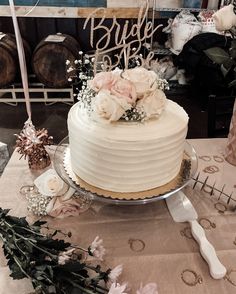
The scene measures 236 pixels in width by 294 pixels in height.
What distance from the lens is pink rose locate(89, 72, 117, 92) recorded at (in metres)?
0.81

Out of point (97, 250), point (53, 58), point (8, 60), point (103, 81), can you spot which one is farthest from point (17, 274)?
point (8, 60)

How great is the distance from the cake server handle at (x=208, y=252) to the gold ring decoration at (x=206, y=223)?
3 cm

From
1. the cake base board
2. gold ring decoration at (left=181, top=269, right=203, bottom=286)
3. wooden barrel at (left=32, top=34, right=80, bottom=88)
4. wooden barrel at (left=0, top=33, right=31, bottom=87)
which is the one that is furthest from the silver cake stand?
wooden barrel at (left=0, top=33, right=31, bottom=87)

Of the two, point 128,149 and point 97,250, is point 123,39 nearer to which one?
point 128,149

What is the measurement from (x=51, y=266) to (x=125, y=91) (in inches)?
18.2

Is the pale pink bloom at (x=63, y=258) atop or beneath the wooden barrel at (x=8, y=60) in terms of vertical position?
atop

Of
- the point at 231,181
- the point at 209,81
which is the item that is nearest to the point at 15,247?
the point at 231,181

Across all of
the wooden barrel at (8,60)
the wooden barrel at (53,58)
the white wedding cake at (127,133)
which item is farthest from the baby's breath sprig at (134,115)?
the wooden barrel at (8,60)

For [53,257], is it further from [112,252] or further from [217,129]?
[217,129]

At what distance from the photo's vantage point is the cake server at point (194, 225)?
739 millimetres

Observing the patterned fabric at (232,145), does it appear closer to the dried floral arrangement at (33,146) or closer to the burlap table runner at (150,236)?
the burlap table runner at (150,236)

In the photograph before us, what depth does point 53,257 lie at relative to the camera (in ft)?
2.25

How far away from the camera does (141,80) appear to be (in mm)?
807

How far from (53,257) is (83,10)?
122 inches
